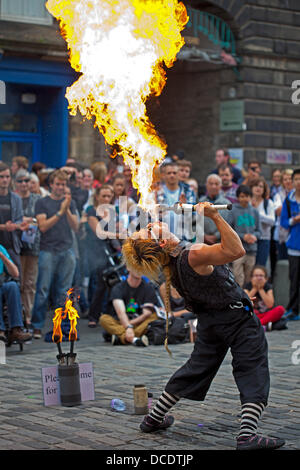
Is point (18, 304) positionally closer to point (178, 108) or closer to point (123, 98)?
point (123, 98)

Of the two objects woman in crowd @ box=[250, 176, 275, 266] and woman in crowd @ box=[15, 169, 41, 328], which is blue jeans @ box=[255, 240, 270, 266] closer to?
woman in crowd @ box=[250, 176, 275, 266]

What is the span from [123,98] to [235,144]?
12171 millimetres

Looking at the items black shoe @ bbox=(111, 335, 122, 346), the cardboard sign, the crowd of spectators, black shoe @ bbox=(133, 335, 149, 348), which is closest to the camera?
the crowd of spectators

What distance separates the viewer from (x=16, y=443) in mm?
5125

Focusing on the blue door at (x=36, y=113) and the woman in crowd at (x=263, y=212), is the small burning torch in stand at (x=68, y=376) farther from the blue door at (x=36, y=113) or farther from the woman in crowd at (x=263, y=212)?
the blue door at (x=36, y=113)

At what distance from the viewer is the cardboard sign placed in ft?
20.7

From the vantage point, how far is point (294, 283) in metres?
11.5

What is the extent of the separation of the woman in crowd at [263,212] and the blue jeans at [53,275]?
2.93 meters

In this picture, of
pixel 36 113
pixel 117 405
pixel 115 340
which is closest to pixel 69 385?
pixel 117 405

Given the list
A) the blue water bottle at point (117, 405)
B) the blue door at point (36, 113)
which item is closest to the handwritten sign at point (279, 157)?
the blue door at point (36, 113)

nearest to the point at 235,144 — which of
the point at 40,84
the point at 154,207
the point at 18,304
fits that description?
the point at 40,84

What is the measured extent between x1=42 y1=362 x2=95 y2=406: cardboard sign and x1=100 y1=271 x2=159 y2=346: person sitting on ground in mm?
2820

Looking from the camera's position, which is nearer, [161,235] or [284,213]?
[161,235]

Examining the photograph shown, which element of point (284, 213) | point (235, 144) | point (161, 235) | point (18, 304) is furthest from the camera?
point (235, 144)
